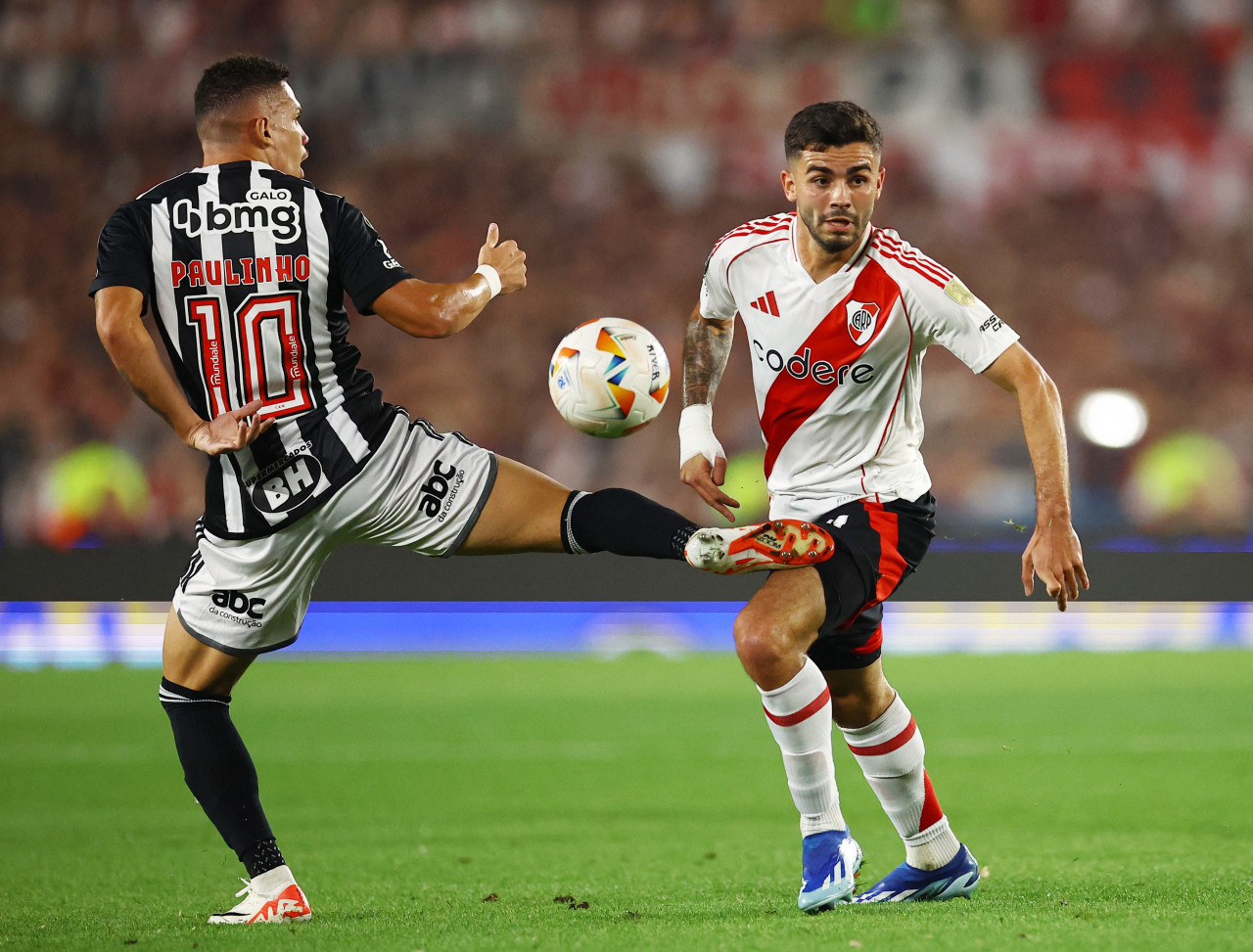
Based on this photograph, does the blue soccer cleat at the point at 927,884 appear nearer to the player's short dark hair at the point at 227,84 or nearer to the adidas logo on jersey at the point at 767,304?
the adidas logo on jersey at the point at 767,304

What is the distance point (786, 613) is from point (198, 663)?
1561mm

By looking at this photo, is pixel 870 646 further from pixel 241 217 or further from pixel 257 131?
pixel 257 131

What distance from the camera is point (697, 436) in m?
4.15

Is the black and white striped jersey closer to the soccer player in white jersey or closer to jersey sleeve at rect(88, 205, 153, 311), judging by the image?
jersey sleeve at rect(88, 205, 153, 311)

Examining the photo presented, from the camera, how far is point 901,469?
4023 millimetres

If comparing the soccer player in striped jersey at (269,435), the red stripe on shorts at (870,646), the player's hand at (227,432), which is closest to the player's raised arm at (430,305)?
the soccer player in striped jersey at (269,435)

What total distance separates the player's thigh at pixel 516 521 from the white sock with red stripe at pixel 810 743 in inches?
28.5

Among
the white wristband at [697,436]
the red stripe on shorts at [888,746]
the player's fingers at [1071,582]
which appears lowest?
the red stripe on shorts at [888,746]

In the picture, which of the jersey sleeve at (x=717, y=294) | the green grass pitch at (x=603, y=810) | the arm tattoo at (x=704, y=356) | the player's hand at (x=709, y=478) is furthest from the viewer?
the arm tattoo at (x=704, y=356)

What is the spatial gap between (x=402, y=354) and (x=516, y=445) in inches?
77.1

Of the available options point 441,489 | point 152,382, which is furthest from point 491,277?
point 152,382

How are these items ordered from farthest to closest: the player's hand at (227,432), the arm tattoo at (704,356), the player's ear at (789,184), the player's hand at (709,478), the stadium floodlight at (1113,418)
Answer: the stadium floodlight at (1113,418)
the arm tattoo at (704,356)
the player's hand at (709,478)
the player's ear at (789,184)
the player's hand at (227,432)

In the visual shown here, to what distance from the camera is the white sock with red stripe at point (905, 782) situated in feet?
13.1

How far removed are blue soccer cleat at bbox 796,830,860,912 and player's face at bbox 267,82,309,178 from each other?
2.25 metres
